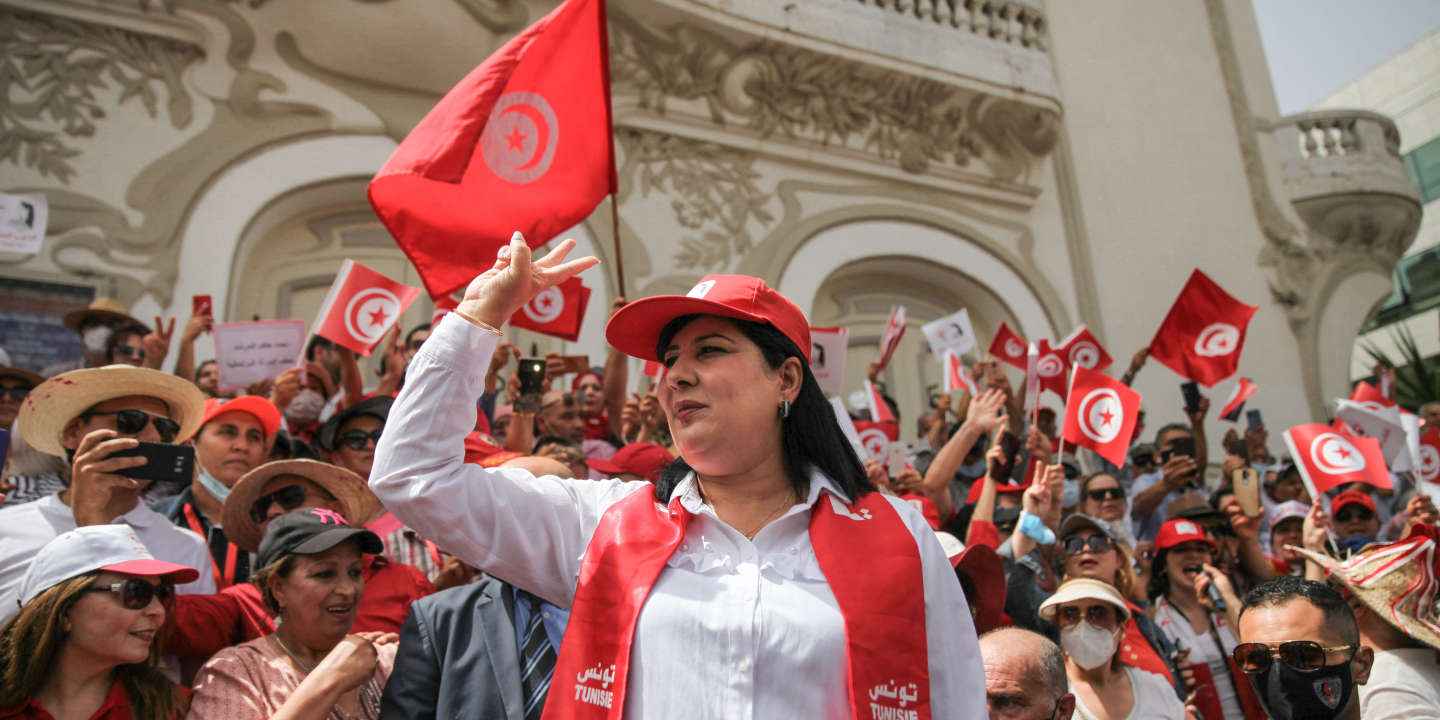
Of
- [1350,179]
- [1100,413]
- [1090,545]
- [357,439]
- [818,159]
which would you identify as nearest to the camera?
[1090,545]

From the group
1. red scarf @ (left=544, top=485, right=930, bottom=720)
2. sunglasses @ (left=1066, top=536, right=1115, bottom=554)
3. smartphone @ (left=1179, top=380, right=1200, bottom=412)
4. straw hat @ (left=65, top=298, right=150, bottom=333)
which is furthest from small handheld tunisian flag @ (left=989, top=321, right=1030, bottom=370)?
red scarf @ (left=544, top=485, right=930, bottom=720)

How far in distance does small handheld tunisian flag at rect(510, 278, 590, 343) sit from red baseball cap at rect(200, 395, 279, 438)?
5.92 feet

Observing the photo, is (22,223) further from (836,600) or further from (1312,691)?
(1312,691)

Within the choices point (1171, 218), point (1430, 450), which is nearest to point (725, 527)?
point (1430, 450)

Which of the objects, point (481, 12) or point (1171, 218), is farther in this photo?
point (1171, 218)

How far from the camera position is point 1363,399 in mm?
8297

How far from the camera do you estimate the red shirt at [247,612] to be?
314cm

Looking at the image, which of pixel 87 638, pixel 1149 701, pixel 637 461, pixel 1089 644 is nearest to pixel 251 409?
pixel 637 461

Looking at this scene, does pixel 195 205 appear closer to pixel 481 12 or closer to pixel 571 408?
pixel 481 12

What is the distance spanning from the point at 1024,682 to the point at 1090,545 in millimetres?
1600

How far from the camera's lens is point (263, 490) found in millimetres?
3764

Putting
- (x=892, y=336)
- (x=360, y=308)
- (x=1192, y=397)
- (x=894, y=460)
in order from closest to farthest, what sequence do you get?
1. (x=360, y=308)
2. (x=894, y=460)
3. (x=892, y=336)
4. (x=1192, y=397)

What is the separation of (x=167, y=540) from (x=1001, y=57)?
33.0ft

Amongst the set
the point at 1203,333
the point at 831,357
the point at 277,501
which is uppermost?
the point at 1203,333
